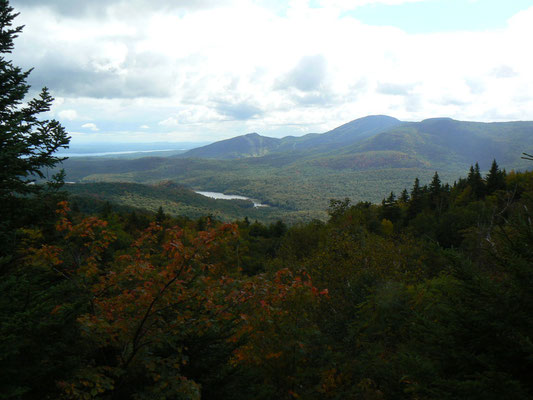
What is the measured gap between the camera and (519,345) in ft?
11.5

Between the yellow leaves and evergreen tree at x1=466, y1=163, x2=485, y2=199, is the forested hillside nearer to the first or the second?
the yellow leaves

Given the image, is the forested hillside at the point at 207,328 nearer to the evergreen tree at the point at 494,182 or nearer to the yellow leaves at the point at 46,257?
the yellow leaves at the point at 46,257

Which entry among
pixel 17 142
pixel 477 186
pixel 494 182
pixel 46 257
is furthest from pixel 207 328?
pixel 477 186

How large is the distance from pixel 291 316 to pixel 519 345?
15.3 ft

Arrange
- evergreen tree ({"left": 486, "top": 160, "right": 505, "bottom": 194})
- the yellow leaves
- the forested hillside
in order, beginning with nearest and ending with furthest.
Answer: the forested hillside
the yellow leaves
evergreen tree ({"left": 486, "top": 160, "right": 505, "bottom": 194})

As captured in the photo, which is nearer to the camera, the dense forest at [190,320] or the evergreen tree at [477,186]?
the dense forest at [190,320]

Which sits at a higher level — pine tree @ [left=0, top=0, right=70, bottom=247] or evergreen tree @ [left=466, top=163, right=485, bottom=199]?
pine tree @ [left=0, top=0, right=70, bottom=247]

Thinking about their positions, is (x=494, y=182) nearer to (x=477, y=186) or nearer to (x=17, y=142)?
(x=477, y=186)

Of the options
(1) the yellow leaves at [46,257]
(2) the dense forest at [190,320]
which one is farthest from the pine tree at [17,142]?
(1) the yellow leaves at [46,257]

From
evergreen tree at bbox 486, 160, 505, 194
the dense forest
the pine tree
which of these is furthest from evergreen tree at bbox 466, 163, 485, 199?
the pine tree

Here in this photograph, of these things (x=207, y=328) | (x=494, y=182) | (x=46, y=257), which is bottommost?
(x=494, y=182)

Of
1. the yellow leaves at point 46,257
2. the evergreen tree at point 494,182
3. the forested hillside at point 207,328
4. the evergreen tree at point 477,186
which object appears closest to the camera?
the forested hillside at point 207,328

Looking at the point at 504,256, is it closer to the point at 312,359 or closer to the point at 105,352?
the point at 312,359

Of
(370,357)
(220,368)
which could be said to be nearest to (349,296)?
(370,357)
